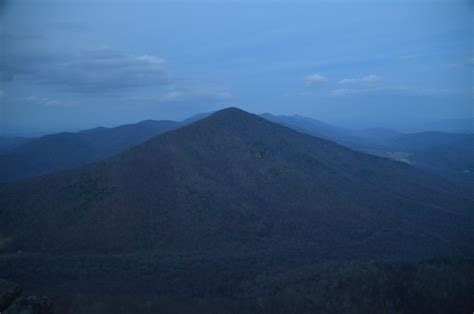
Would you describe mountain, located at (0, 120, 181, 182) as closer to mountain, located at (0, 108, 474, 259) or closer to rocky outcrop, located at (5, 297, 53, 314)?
mountain, located at (0, 108, 474, 259)

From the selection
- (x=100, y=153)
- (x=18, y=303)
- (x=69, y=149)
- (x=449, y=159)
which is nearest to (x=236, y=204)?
(x=18, y=303)

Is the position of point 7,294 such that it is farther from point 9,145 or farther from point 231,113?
point 9,145

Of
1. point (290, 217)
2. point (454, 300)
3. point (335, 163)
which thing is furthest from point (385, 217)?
point (454, 300)

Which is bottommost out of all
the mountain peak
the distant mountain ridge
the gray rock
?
the gray rock

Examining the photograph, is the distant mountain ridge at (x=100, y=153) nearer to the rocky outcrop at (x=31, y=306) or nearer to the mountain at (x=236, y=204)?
the mountain at (x=236, y=204)

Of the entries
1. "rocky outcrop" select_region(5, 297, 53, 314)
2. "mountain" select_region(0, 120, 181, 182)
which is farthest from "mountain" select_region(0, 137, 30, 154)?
"rocky outcrop" select_region(5, 297, 53, 314)

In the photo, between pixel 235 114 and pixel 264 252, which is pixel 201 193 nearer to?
pixel 264 252

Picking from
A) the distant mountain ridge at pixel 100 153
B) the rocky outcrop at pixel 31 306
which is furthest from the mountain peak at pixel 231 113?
the distant mountain ridge at pixel 100 153
